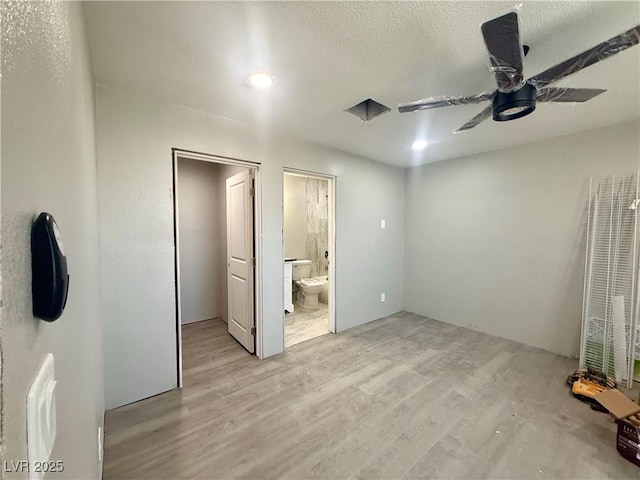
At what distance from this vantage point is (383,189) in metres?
4.09

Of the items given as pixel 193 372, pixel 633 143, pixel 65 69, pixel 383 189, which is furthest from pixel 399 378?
pixel 633 143

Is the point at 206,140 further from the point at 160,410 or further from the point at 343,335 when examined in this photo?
the point at 343,335

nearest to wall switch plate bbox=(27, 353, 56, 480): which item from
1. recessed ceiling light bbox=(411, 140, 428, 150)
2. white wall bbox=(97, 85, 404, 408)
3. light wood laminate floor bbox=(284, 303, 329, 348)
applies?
white wall bbox=(97, 85, 404, 408)

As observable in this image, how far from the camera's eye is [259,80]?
1.83 meters

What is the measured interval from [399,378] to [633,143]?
307cm

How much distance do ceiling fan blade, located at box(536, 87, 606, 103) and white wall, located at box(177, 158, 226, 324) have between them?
3.71m

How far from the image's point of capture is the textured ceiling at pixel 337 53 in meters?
1.31

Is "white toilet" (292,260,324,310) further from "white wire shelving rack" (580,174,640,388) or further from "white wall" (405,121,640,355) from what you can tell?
"white wire shelving rack" (580,174,640,388)

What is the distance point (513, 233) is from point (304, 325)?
9.54 feet

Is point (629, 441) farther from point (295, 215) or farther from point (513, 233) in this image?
point (295, 215)

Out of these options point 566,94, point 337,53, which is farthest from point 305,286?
point 566,94

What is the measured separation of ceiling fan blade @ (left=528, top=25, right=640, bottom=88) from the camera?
1122mm

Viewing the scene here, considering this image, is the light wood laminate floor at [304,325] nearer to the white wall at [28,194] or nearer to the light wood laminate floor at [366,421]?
the light wood laminate floor at [366,421]

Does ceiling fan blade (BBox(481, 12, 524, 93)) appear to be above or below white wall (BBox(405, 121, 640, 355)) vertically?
above
